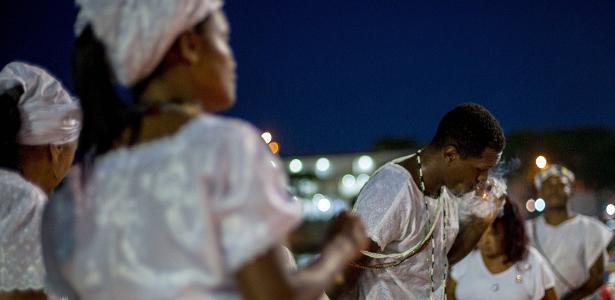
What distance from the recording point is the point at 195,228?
6.94 ft

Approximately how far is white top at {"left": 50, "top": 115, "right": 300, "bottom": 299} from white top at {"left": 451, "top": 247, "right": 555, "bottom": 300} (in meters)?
5.30

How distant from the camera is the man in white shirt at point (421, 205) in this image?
4.68 m

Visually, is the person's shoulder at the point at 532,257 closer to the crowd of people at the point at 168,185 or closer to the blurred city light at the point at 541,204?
the blurred city light at the point at 541,204

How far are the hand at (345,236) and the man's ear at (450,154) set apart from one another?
2362 mm

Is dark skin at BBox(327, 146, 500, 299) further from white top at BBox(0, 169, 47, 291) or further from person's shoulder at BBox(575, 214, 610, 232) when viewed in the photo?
person's shoulder at BBox(575, 214, 610, 232)

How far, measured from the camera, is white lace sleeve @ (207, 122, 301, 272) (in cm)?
208

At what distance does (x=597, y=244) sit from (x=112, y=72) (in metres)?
7.21

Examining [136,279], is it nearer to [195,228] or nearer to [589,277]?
[195,228]

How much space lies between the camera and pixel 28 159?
3795mm

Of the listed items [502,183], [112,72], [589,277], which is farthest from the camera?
[589,277]

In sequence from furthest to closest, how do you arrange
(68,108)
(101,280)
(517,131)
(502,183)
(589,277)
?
1. (517,131)
2. (589,277)
3. (502,183)
4. (68,108)
5. (101,280)

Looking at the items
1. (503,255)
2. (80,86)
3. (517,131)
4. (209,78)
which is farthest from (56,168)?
(517,131)

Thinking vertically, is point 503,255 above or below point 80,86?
below

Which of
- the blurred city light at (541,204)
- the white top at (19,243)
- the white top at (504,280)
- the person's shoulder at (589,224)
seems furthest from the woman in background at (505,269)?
the white top at (19,243)
